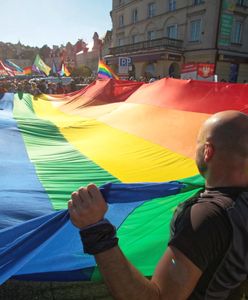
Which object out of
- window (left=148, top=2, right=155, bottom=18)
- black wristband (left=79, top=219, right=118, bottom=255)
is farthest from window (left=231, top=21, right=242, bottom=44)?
black wristband (left=79, top=219, right=118, bottom=255)

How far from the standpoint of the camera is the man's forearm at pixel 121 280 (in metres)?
1.12

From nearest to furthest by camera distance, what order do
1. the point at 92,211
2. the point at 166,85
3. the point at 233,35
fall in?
the point at 92,211 → the point at 166,85 → the point at 233,35

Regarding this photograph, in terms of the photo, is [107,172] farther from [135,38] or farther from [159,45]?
[135,38]

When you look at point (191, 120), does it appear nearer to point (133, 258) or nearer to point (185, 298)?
point (133, 258)

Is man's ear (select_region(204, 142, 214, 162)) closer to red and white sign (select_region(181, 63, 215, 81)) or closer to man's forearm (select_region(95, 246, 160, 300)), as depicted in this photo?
man's forearm (select_region(95, 246, 160, 300))

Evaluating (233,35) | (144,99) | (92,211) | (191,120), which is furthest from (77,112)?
(233,35)

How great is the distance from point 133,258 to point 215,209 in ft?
4.61

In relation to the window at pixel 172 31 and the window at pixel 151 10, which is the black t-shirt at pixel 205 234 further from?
the window at pixel 151 10

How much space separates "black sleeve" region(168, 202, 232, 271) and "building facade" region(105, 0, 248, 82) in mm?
25544

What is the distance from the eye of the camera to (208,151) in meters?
1.34

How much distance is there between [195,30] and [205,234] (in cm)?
2948

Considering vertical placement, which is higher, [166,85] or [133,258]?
[166,85]

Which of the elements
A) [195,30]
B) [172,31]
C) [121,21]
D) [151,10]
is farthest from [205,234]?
[121,21]

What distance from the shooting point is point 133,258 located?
8.02 ft
